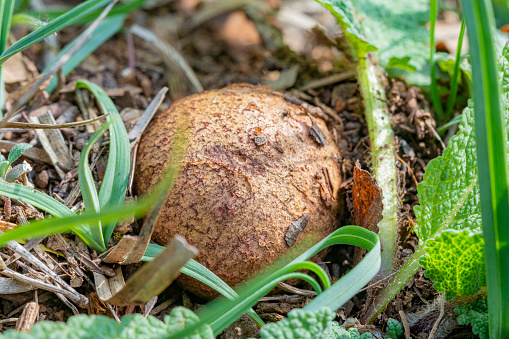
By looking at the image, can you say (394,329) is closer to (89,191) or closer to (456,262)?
(456,262)

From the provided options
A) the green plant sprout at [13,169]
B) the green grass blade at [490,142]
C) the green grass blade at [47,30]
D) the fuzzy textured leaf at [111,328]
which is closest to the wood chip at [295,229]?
the fuzzy textured leaf at [111,328]

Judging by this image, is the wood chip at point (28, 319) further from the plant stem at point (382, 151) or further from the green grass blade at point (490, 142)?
the green grass blade at point (490, 142)

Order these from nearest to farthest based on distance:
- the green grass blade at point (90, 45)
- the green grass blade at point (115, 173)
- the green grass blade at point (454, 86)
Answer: the green grass blade at point (115, 173) < the green grass blade at point (454, 86) < the green grass blade at point (90, 45)

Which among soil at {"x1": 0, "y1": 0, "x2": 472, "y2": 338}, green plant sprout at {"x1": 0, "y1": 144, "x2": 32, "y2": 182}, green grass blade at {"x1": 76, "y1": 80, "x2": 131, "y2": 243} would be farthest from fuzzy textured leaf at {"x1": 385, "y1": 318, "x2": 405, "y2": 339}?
green plant sprout at {"x1": 0, "y1": 144, "x2": 32, "y2": 182}

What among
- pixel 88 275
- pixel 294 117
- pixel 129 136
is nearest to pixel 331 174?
pixel 294 117

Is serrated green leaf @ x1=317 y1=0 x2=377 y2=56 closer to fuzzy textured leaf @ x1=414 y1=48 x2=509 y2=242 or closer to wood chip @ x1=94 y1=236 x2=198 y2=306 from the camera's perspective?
fuzzy textured leaf @ x1=414 y1=48 x2=509 y2=242
